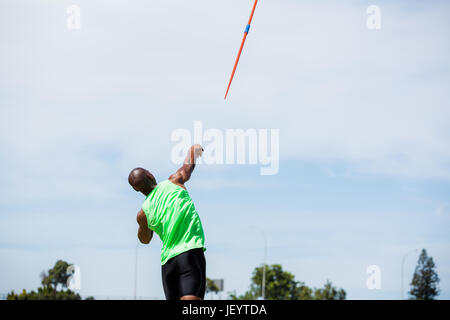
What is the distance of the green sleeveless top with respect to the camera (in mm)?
6734

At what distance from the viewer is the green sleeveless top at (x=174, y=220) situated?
673cm

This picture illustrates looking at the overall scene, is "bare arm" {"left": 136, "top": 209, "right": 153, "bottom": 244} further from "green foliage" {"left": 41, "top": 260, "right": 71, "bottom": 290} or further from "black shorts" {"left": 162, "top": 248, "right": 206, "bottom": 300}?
"green foliage" {"left": 41, "top": 260, "right": 71, "bottom": 290}

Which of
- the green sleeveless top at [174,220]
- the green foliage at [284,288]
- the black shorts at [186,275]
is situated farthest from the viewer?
the green foliage at [284,288]

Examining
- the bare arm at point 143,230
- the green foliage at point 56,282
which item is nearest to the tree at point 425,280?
the green foliage at point 56,282

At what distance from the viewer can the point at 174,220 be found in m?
6.75

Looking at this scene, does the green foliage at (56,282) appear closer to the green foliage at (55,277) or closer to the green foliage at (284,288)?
the green foliage at (55,277)

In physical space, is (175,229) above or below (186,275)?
above

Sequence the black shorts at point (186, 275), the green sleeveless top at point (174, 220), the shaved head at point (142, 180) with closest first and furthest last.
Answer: the black shorts at point (186, 275), the green sleeveless top at point (174, 220), the shaved head at point (142, 180)

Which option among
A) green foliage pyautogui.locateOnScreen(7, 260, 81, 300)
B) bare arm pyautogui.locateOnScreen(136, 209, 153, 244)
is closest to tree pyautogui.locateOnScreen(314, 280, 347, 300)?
green foliage pyautogui.locateOnScreen(7, 260, 81, 300)

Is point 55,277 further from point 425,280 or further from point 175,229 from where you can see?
point 175,229

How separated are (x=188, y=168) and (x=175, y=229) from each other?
74 centimetres

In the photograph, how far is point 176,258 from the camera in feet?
22.0

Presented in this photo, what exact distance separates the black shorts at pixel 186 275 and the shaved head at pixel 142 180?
0.82 m

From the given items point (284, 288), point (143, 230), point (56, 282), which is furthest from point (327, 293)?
point (143, 230)
